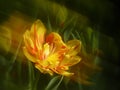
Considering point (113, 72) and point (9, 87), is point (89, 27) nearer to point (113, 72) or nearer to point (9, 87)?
point (113, 72)

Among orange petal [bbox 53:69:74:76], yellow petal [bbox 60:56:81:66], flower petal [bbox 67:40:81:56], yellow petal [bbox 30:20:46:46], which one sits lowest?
orange petal [bbox 53:69:74:76]

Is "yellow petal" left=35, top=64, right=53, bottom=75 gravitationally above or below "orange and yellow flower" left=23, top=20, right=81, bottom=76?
below

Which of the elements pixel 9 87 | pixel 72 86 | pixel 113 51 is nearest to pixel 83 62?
pixel 72 86

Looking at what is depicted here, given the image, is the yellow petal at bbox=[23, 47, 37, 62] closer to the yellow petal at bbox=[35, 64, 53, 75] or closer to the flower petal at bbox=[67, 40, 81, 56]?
the yellow petal at bbox=[35, 64, 53, 75]

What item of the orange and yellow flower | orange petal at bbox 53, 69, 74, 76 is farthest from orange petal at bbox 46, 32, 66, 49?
orange petal at bbox 53, 69, 74, 76

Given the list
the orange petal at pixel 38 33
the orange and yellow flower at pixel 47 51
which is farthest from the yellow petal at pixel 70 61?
the orange petal at pixel 38 33

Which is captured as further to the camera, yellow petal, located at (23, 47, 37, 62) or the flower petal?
the flower petal

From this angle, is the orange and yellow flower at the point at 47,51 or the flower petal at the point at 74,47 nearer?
the orange and yellow flower at the point at 47,51

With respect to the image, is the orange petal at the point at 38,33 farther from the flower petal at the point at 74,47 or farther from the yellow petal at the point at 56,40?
the flower petal at the point at 74,47

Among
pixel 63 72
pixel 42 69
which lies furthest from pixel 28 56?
pixel 63 72
